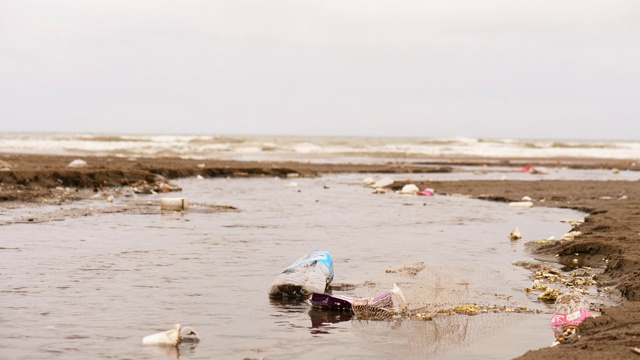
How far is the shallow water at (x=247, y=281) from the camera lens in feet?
22.5

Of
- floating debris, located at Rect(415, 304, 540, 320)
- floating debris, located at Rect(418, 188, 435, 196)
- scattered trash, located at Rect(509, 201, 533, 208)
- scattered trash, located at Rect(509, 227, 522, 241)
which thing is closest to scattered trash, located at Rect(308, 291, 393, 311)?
floating debris, located at Rect(415, 304, 540, 320)

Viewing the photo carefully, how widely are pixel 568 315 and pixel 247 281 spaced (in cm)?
413

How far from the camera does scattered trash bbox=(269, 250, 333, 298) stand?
8.98m

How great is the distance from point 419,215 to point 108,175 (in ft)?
35.2

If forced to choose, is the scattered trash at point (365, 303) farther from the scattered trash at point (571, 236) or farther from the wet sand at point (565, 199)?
the scattered trash at point (571, 236)

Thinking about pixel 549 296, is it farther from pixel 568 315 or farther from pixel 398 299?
pixel 398 299

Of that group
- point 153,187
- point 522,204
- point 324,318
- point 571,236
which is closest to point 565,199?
point 522,204

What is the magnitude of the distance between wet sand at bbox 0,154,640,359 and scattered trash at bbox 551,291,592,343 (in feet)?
0.82

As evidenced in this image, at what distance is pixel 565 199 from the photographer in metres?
23.0

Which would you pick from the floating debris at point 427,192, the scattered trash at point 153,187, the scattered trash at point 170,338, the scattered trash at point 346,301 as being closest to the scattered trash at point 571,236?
the scattered trash at point 346,301

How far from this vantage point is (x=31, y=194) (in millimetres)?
19625

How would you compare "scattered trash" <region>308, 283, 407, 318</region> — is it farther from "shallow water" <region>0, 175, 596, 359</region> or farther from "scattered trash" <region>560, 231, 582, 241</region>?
"scattered trash" <region>560, 231, 582, 241</region>

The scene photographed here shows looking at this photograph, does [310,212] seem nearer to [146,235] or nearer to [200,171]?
[146,235]

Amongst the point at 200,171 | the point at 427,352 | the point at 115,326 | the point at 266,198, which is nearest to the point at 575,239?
the point at 427,352
